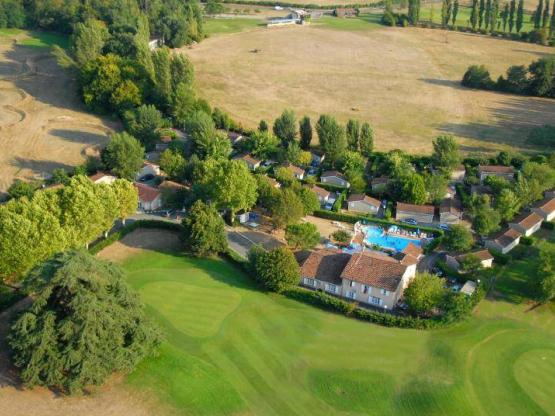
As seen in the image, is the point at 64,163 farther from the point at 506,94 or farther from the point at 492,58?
the point at 492,58

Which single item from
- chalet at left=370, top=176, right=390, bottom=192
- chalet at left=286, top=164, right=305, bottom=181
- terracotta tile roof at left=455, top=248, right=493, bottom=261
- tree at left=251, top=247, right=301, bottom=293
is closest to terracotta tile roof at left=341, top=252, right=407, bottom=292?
tree at left=251, top=247, right=301, bottom=293

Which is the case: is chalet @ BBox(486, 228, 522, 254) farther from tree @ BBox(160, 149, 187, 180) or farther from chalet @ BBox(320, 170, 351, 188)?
tree @ BBox(160, 149, 187, 180)

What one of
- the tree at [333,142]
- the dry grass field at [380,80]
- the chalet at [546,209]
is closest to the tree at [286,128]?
the tree at [333,142]

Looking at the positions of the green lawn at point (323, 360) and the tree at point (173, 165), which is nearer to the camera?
the green lawn at point (323, 360)

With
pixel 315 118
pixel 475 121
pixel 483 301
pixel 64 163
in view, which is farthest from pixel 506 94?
pixel 64 163

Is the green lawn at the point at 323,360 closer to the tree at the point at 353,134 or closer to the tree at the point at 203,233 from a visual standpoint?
the tree at the point at 203,233
